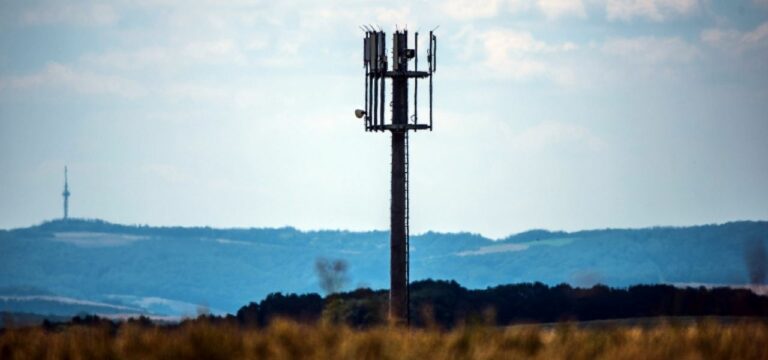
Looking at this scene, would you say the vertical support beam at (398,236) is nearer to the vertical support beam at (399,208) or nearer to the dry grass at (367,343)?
the vertical support beam at (399,208)

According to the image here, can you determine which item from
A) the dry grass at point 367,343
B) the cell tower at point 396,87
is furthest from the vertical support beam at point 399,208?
the dry grass at point 367,343

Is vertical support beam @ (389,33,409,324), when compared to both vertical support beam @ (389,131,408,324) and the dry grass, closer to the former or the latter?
vertical support beam @ (389,131,408,324)

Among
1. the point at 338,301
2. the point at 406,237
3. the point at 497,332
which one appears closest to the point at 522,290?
the point at 338,301

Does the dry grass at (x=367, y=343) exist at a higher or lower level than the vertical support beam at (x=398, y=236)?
lower

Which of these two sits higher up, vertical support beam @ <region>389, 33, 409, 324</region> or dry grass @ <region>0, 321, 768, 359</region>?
vertical support beam @ <region>389, 33, 409, 324</region>

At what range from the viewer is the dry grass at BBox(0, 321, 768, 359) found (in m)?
34.9

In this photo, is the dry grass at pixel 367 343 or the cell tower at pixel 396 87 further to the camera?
the cell tower at pixel 396 87

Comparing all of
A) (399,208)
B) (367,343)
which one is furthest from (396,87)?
(367,343)

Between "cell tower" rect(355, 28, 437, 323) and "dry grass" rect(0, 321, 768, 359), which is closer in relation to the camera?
"dry grass" rect(0, 321, 768, 359)

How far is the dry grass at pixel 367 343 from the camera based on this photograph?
34.9 meters

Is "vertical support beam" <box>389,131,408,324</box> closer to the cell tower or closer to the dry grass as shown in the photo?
the cell tower

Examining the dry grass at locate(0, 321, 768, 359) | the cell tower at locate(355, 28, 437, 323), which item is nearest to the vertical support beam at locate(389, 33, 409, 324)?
the cell tower at locate(355, 28, 437, 323)

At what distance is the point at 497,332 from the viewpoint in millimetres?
38500

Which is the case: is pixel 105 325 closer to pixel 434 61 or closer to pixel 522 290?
pixel 434 61
